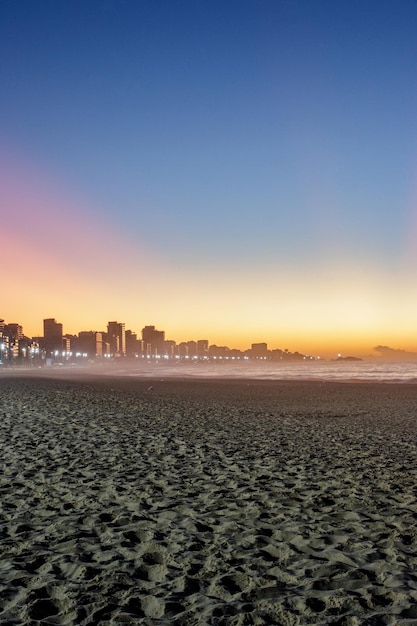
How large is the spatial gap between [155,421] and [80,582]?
608 inches

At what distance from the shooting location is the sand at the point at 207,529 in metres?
5.54

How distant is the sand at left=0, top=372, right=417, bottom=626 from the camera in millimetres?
5543

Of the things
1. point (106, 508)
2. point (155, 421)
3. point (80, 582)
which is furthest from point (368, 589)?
point (155, 421)

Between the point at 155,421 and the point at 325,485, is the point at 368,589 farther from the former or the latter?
the point at 155,421

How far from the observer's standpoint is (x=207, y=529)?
8023 mm

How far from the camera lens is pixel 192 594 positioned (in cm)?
580

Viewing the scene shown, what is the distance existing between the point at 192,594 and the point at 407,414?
70.4 feet

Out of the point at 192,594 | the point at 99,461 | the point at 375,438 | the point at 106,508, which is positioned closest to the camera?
the point at 192,594

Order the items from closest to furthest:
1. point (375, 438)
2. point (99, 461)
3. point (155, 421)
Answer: point (99, 461)
point (375, 438)
point (155, 421)

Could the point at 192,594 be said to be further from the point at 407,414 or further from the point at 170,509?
the point at 407,414

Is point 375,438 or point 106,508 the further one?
point 375,438

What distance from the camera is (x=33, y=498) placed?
952cm

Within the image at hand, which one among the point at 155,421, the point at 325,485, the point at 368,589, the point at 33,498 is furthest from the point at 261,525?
the point at 155,421

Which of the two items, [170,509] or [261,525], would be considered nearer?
[261,525]
